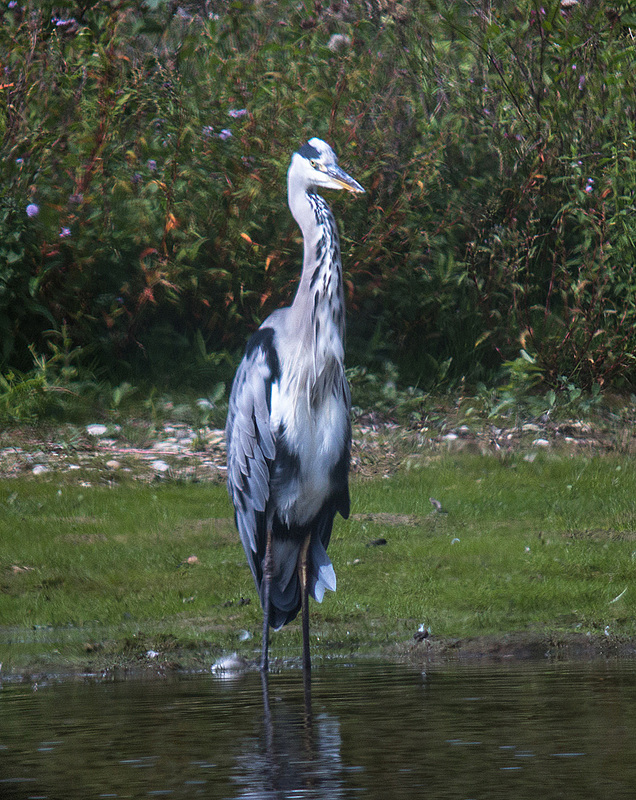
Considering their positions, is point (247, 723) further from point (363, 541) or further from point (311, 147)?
point (363, 541)

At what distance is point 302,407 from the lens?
5.63 meters

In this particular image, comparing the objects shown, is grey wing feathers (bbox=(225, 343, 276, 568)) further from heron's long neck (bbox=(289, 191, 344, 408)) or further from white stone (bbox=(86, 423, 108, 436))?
white stone (bbox=(86, 423, 108, 436))

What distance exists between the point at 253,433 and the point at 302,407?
0.92ft

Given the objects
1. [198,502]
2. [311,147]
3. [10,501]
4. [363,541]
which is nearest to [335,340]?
[311,147]

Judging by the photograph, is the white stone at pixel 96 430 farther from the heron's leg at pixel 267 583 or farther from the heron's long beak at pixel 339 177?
the heron's long beak at pixel 339 177

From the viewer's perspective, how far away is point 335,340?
5.71 metres

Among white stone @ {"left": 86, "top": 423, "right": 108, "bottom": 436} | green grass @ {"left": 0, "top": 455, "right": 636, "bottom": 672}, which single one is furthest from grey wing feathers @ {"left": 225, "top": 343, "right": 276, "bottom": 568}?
white stone @ {"left": 86, "top": 423, "right": 108, "bottom": 436}

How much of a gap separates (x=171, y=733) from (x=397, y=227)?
7620 millimetres

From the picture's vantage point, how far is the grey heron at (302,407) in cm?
564

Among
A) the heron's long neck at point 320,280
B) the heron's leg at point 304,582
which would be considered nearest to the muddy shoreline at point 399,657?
the heron's leg at point 304,582

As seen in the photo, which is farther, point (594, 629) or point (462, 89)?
point (462, 89)

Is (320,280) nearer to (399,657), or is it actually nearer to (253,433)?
(253,433)

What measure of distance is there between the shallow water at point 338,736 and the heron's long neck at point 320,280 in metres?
1.58

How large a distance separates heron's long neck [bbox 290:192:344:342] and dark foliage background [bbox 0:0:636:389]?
5225 mm
